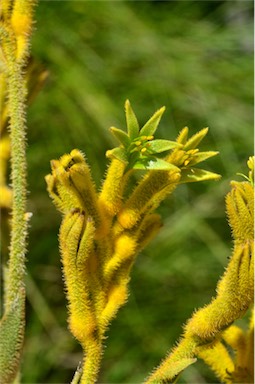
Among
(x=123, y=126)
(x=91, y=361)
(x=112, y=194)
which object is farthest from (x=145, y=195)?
(x=123, y=126)

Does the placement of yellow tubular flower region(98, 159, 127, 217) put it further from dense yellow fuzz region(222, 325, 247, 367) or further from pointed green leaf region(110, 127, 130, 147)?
dense yellow fuzz region(222, 325, 247, 367)

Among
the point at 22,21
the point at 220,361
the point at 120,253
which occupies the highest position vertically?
the point at 22,21

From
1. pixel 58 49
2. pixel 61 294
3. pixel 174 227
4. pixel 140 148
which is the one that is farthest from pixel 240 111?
pixel 140 148

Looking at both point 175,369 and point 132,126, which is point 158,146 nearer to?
point 132,126

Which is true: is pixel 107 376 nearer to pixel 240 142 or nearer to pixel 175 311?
pixel 175 311

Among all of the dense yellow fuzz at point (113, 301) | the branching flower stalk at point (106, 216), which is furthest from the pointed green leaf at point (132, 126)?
the dense yellow fuzz at point (113, 301)
